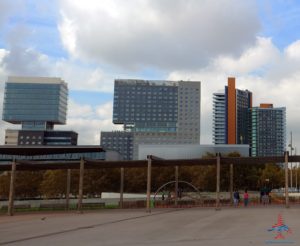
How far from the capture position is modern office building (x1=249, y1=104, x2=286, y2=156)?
162 m

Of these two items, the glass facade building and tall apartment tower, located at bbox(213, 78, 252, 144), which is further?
the glass facade building

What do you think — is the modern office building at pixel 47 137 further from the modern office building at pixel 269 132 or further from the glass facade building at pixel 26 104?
the modern office building at pixel 269 132

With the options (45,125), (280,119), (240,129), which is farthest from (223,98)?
(45,125)

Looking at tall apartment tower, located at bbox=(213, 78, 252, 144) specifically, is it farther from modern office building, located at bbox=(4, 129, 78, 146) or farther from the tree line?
the tree line

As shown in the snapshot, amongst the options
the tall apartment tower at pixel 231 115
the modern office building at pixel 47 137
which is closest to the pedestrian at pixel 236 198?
the modern office building at pixel 47 137

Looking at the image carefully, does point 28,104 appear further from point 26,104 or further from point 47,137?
point 47,137

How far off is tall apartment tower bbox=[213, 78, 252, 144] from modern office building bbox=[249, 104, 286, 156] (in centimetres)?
917

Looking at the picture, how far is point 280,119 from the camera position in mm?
166500

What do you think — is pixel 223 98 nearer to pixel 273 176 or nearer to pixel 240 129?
pixel 240 129

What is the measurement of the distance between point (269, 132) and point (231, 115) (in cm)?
2614

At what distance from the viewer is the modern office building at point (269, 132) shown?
162m

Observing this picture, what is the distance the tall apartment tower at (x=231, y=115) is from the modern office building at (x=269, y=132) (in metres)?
9.17

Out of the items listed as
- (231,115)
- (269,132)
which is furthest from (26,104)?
(269,132)

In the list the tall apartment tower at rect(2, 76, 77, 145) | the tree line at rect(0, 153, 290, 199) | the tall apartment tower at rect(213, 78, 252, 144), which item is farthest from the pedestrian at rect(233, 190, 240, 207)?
the tall apartment tower at rect(2, 76, 77, 145)
